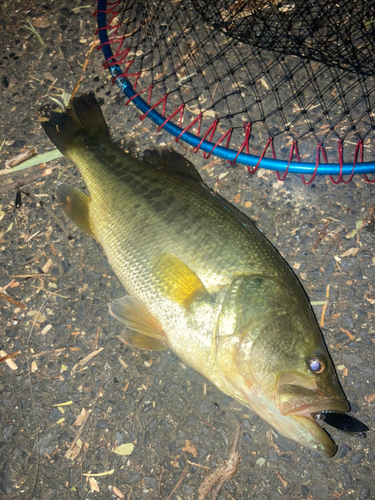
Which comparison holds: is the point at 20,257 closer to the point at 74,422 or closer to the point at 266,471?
the point at 74,422

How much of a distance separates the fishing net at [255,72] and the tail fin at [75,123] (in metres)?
0.34

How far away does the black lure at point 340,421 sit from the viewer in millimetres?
2166

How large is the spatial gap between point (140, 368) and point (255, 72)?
2.91 meters

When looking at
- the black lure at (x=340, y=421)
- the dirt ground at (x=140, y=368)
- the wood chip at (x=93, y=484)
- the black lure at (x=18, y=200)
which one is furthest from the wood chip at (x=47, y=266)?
the black lure at (x=340, y=421)

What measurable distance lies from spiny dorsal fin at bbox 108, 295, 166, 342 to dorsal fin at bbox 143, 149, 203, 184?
1028 mm

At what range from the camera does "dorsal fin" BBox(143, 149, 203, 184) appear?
293cm

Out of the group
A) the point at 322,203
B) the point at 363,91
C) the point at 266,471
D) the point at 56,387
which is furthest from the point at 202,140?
the point at 266,471

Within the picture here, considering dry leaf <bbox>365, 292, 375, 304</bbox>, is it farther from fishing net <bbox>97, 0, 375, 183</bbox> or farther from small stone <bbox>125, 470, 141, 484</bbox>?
small stone <bbox>125, 470, 141, 484</bbox>

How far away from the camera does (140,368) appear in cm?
289

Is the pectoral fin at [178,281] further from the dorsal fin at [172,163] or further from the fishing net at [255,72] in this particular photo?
the fishing net at [255,72]

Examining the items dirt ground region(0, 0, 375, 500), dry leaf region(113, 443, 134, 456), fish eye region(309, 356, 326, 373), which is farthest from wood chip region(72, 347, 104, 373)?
fish eye region(309, 356, 326, 373)

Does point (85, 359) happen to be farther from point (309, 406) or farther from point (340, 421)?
point (340, 421)

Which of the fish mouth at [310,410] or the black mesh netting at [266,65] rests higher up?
the black mesh netting at [266,65]

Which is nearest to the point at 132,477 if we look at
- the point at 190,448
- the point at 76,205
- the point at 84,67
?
the point at 190,448
